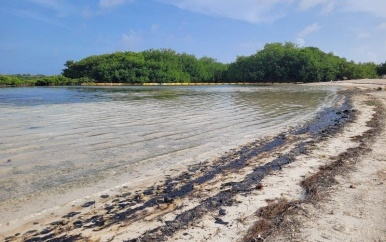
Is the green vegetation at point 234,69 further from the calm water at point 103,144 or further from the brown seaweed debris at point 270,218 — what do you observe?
the brown seaweed debris at point 270,218

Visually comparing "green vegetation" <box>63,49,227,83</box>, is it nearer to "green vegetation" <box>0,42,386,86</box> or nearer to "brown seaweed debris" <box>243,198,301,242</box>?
"green vegetation" <box>0,42,386,86</box>

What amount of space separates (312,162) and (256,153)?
4.60 ft

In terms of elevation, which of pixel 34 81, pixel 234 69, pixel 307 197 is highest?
pixel 234 69

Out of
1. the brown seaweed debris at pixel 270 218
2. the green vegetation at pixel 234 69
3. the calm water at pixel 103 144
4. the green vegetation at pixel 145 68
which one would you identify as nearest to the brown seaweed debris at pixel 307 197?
the brown seaweed debris at pixel 270 218

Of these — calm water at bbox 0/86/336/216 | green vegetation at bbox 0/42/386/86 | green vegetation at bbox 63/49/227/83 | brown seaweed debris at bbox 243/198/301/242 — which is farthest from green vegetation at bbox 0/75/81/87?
brown seaweed debris at bbox 243/198/301/242

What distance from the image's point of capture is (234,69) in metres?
90.4

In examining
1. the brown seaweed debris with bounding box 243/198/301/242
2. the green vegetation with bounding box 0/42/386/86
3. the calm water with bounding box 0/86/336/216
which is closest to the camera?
the brown seaweed debris with bounding box 243/198/301/242

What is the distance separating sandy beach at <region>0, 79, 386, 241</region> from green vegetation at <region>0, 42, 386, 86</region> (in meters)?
67.3

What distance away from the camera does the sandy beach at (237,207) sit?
3.72 metres

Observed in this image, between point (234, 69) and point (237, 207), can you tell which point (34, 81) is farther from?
point (237, 207)

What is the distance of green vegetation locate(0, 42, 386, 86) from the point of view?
3014 inches

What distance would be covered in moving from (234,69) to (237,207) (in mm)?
88152

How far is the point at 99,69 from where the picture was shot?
77000mm

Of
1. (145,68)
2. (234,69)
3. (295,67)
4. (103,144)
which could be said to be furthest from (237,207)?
(234,69)
